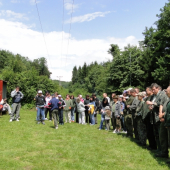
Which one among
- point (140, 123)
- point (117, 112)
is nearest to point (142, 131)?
point (140, 123)

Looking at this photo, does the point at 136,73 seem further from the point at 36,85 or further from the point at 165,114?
the point at 165,114

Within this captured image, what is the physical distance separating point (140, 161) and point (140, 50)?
36461mm

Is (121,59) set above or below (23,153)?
above

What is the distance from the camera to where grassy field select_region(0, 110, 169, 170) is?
5.61 metres

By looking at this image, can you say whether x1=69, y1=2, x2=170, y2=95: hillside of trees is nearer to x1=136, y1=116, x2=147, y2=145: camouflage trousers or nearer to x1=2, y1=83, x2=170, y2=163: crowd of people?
x1=2, y1=83, x2=170, y2=163: crowd of people

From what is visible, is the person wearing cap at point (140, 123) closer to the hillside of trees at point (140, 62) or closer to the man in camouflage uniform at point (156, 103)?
the man in camouflage uniform at point (156, 103)

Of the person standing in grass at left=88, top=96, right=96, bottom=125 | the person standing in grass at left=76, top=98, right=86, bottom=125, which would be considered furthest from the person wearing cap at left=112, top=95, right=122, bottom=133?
the person standing in grass at left=76, top=98, right=86, bottom=125

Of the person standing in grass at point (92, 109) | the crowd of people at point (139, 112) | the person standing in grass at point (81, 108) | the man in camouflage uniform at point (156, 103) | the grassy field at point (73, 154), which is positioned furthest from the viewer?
the person standing in grass at point (81, 108)

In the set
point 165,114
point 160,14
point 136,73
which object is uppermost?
point 160,14

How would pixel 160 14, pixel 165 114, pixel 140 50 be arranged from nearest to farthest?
1. pixel 165 114
2. pixel 160 14
3. pixel 140 50

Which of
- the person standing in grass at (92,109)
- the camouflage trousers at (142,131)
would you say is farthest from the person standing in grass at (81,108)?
the camouflage trousers at (142,131)

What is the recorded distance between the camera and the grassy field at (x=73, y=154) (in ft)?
18.4

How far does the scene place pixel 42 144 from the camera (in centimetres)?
786

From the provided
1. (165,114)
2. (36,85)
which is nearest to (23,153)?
(165,114)
